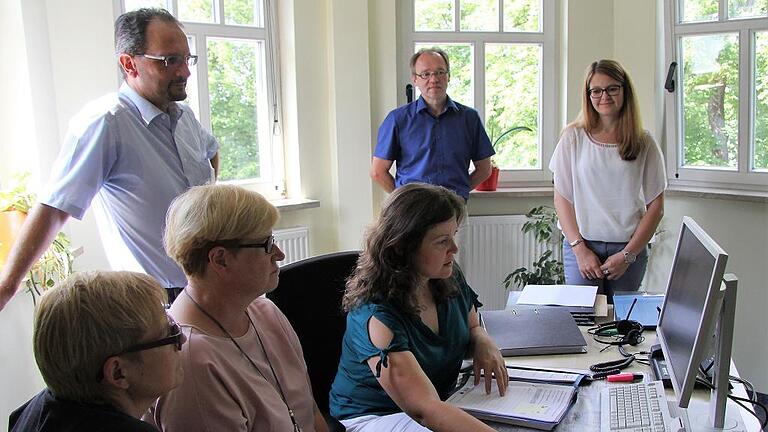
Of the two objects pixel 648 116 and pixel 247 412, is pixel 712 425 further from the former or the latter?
pixel 648 116

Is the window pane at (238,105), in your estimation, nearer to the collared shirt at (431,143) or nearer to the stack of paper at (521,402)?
the collared shirt at (431,143)

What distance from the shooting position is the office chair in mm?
1729

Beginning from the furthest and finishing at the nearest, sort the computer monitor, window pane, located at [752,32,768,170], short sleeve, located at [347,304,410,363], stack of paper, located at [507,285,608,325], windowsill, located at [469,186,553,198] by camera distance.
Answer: windowsill, located at [469,186,553,198] → window pane, located at [752,32,768,170] → stack of paper, located at [507,285,608,325] → short sleeve, located at [347,304,410,363] → the computer monitor

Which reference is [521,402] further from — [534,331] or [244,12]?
[244,12]

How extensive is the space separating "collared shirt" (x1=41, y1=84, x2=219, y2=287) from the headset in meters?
1.25

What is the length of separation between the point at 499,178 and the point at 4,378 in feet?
9.41

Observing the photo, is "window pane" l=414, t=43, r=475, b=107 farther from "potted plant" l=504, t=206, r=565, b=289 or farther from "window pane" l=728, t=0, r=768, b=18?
"window pane" l=728, t=0, r=768, b=18

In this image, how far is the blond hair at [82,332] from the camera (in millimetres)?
957

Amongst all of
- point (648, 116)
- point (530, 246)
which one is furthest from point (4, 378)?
point (648, 116)

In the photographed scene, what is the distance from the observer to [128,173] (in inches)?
74.7

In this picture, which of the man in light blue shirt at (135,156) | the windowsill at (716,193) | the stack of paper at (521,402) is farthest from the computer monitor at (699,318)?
the windowsill at (716,193)

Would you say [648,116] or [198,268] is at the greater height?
[648,116]

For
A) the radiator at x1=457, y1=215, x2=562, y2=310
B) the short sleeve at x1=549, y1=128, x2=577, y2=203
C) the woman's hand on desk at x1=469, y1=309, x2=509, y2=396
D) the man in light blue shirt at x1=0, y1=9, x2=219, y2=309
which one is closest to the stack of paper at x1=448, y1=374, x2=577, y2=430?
the woman's hand on desk at x1=469, y1=309, x2=509, y2=396

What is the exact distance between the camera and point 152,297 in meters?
1.04
